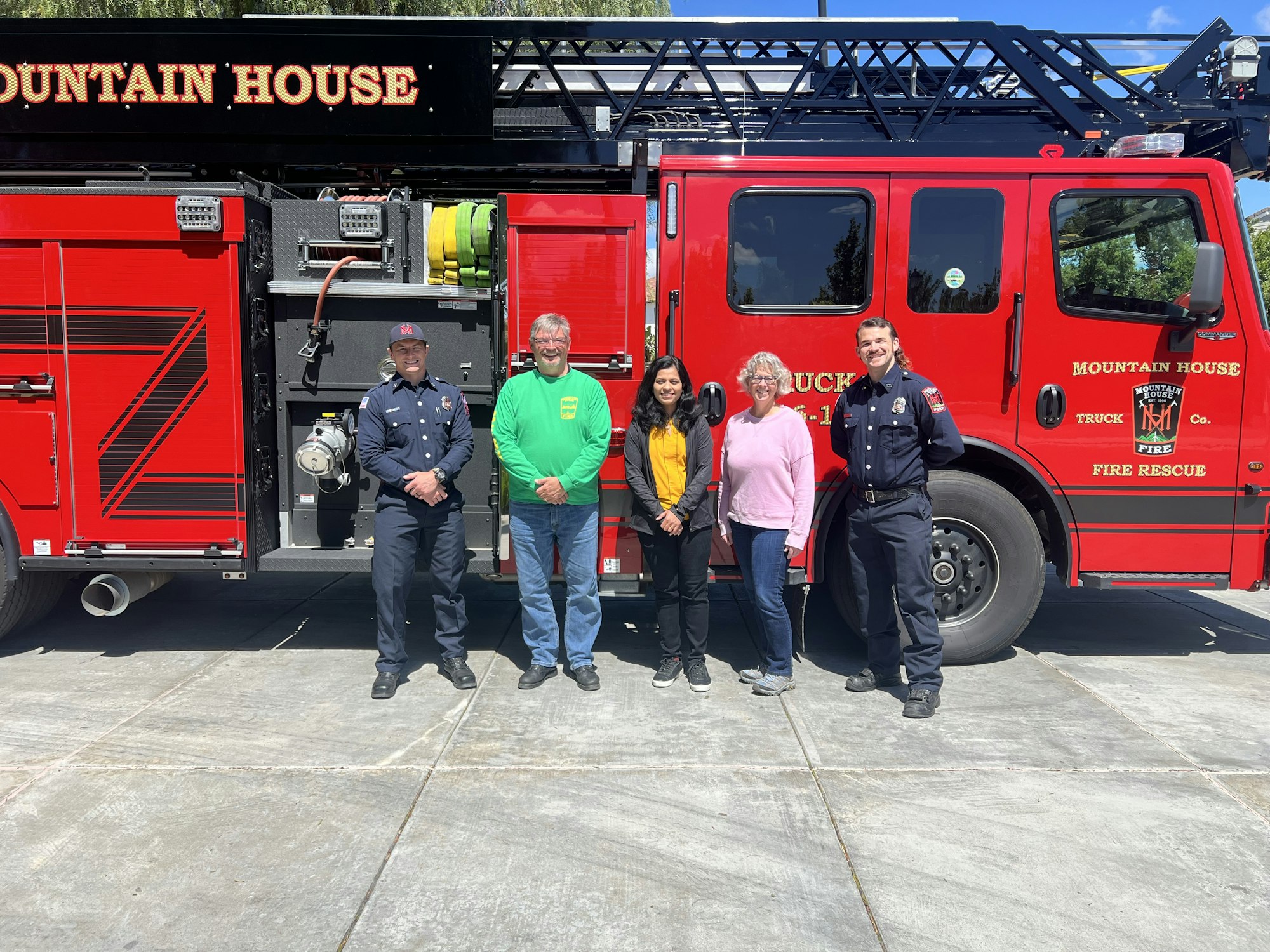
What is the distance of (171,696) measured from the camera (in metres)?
4.66

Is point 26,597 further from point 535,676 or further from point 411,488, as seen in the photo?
point 535,676

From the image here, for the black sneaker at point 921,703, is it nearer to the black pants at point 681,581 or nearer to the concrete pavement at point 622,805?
the concrete pavement at point 622,805

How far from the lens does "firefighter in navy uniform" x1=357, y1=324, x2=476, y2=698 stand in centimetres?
463

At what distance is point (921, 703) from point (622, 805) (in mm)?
1762

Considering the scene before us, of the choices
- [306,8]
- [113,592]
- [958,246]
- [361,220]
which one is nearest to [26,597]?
[113,592]

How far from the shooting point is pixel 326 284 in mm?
4938

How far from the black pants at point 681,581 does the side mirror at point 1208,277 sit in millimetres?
2813

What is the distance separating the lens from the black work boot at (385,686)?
4633 mm

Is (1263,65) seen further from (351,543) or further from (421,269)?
(351,543)

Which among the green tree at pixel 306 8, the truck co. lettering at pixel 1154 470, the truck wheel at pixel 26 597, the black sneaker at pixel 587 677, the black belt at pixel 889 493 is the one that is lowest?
the black sneaker at pixel 587 677

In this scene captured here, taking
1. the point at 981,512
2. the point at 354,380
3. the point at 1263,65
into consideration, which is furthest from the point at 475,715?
the point at 1263,65

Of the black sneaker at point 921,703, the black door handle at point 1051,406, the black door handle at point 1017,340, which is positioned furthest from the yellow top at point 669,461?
the black door handle at point 1051,406

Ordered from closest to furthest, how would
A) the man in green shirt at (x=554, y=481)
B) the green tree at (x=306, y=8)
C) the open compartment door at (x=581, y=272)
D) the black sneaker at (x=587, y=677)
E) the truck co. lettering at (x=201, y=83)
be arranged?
the man in green shirt at (x=554, y=481) < the black sneaker at (x=587, y=677) < the open compartment door at (x=581, y=272) < the truck co. lettering at (x=201, y=83) < the green tree at (x=306, y=8)

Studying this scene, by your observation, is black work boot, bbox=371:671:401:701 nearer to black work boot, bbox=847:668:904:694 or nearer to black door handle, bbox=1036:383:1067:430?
black work boot, bbox=847:668:904:694
